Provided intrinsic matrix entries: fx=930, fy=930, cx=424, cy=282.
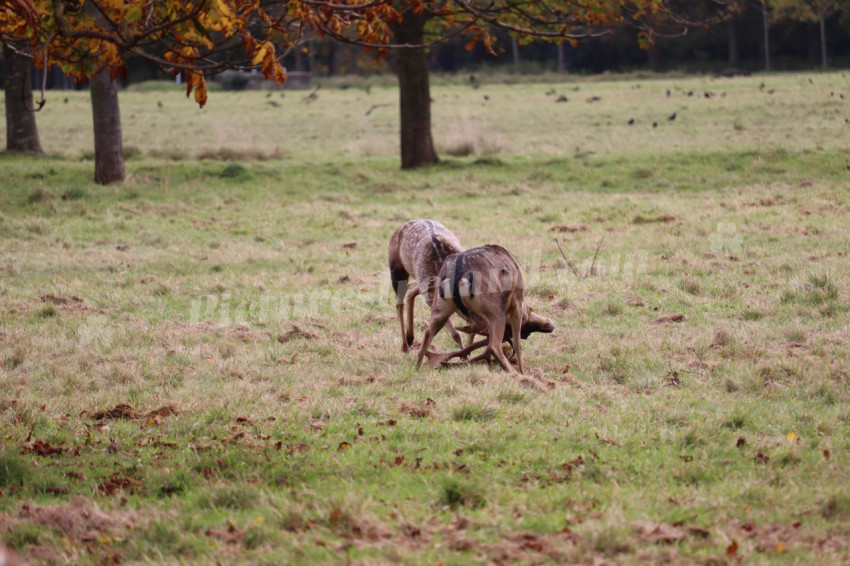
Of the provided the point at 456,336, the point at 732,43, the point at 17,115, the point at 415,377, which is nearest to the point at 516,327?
the point at 456,336

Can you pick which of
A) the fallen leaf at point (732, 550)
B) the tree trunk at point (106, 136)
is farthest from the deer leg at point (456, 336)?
the tree trunk at point (106, 136)

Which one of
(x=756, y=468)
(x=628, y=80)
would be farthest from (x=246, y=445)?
(x=628, y=80)

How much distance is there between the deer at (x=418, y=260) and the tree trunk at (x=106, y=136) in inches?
433

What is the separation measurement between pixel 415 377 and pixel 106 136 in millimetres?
12648

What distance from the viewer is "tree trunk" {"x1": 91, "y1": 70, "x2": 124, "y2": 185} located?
702 inches

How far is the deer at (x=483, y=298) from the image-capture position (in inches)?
279

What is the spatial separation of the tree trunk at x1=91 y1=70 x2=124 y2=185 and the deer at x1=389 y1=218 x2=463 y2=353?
36.0 feet

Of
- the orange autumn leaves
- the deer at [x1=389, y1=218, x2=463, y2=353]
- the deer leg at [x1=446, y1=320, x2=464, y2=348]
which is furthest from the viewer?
the deer leg at [x1=446, y1=320, x2=464, y2=348]

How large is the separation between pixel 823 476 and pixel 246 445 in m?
3.41

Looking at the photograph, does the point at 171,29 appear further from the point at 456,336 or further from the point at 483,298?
the point at 456,336

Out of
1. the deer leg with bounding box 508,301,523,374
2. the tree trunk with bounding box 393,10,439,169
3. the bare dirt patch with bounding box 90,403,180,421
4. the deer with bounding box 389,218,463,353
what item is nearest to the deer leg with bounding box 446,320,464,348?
the deer with bounding box 389,218,463,353

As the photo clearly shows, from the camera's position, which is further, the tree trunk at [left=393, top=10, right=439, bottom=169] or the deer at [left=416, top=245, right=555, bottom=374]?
the tree trunk at [left=393, top=10, right=439, bottom=169]

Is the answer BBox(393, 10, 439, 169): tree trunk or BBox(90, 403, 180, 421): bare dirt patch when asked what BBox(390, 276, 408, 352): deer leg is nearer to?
BBox(90, 403, 180, 421): bare dirt patch

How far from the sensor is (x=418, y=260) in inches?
313
